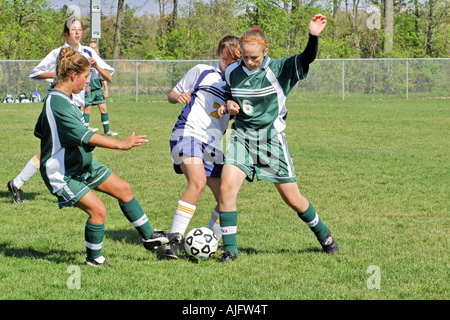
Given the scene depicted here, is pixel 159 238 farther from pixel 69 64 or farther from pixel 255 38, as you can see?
pixel 255 38

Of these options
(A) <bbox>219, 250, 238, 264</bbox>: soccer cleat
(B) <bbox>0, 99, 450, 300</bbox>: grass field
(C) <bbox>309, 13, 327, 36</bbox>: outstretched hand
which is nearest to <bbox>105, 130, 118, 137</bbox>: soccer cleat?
(B) <bbox>0, 99, 450, 300</bbox>: grass field

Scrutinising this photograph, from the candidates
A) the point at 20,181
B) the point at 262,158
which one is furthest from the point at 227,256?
the point at 20,181

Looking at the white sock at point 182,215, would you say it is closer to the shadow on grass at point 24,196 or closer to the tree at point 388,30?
the shadow on grass at point 24,196

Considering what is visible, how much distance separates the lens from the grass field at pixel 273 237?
13.8ft

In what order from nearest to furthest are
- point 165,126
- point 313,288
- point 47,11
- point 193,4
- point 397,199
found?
point 313,288 < point 397,199 < point 165,126 < point 47,11 < point 193,4

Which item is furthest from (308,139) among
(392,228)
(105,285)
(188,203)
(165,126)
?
(105,285)

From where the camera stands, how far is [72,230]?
5.96 meters

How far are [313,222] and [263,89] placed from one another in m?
1.22

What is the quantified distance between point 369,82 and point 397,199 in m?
22.8

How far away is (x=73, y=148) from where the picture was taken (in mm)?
4484

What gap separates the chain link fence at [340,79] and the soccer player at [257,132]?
78.3 ft

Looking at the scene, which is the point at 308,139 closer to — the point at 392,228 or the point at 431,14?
the point at 392,228

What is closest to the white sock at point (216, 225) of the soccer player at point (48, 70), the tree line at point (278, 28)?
the soccer player at point (48, 70)
